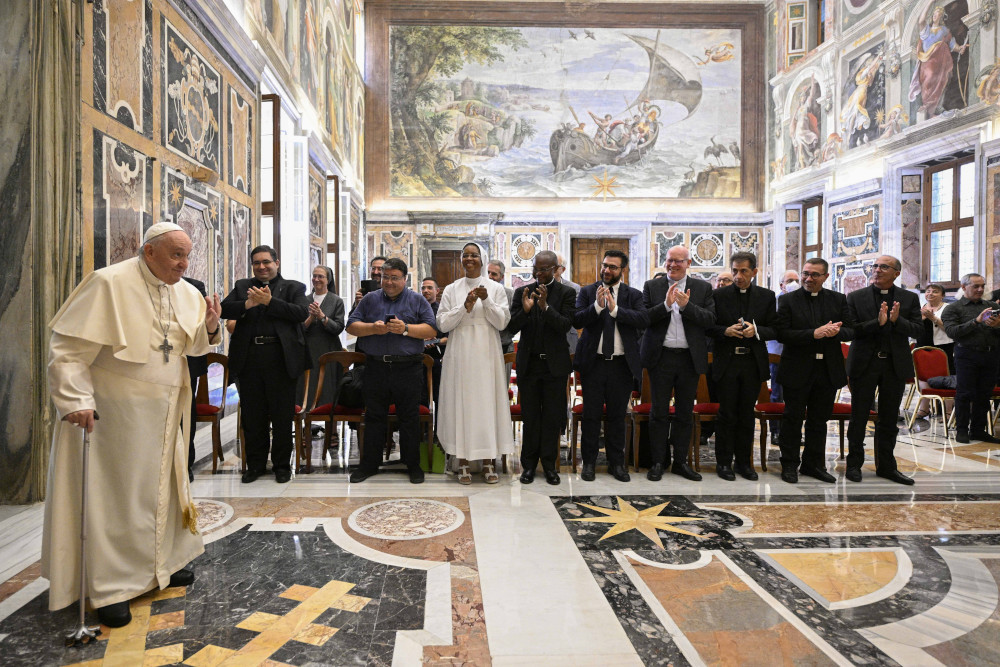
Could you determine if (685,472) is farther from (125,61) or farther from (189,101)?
(189,101)

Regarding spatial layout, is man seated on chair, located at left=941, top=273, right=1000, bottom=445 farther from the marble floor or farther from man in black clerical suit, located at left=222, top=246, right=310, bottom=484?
man in black clerical suit, located at left=222, top=246, right=310, bottom=484

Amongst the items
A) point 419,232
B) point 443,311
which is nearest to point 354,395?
point 443,311

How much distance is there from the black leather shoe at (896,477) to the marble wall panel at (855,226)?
8865 mm

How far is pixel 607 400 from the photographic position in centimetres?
495

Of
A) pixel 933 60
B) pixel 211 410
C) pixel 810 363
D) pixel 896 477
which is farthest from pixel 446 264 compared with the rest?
pixel 896 477

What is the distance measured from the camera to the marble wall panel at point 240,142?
6945 mm

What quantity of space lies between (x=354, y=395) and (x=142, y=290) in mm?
2606

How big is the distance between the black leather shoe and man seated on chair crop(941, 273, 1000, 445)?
2.28 metres

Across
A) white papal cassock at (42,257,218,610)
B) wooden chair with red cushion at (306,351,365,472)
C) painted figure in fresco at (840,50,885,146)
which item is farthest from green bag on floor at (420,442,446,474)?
painted figure in fresco at (840,50,885,146)

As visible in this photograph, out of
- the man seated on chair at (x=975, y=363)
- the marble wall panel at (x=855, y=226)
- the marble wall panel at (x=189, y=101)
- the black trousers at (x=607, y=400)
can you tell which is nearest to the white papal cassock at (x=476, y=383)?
the black trousers at (x=607, y=400)

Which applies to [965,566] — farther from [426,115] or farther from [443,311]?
[426,115]

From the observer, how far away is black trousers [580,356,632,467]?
4906mm

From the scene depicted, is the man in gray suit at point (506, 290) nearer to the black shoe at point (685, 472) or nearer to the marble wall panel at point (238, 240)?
the black shoe at point (685, 472)

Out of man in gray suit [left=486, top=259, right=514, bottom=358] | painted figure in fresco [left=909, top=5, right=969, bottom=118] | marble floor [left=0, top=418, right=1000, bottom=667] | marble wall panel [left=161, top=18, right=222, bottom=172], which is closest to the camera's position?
marble floor [left=0, top=418, right=1000, bottom=667]
